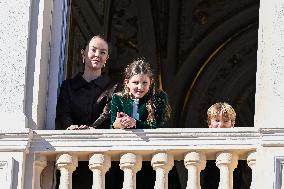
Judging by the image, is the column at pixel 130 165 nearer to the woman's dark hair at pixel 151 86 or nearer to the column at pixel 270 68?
the woman's dark hair at pixel 151 86

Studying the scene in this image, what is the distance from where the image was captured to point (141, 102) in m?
11.3

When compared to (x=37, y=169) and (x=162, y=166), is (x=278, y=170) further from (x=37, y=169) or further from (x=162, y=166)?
(x=37, y=169)

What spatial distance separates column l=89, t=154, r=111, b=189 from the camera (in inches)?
437

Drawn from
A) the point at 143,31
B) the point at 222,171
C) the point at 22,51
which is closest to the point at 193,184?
the point at 222,171

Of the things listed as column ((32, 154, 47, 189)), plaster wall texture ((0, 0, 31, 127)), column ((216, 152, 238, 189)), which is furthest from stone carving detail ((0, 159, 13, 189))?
column ((216, 152, 238, 189))

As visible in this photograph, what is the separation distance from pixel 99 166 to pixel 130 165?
24 cm

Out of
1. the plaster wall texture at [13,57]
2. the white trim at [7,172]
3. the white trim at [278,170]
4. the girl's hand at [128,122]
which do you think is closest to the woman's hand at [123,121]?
the girl's hand at [128,122]

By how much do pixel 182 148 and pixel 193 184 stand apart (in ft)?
0.94

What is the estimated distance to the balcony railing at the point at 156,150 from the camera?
1102cm

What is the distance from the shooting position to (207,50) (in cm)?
2089

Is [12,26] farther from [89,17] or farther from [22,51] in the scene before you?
[89,17]

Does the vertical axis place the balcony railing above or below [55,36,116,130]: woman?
below

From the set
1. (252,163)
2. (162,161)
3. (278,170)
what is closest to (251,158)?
(252,163)

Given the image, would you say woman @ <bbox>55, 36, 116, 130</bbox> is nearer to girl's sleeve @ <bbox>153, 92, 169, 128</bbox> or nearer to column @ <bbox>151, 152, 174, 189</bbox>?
girl's sleeve @ <bbox>153, 92, 169, 128</bbox>
